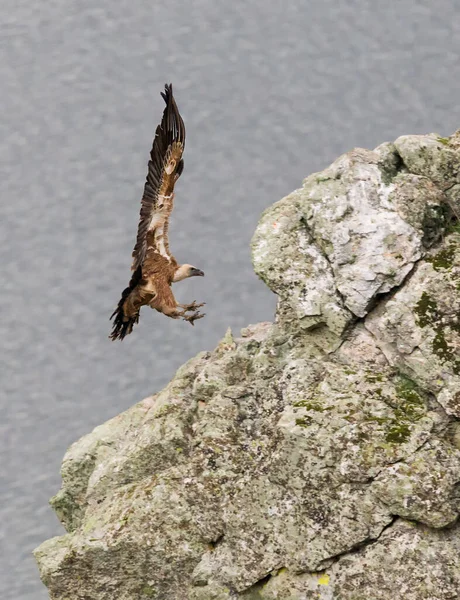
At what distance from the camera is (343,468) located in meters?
14.2

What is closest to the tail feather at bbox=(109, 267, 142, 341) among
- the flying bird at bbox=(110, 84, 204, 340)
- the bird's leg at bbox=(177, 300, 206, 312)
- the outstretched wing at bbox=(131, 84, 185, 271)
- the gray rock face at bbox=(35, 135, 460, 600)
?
the flying bird at bbox=(110, 84, 204, 340)

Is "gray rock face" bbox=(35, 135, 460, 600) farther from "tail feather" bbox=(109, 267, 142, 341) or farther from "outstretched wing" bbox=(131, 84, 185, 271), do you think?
"outstretched wing" bbox=(131, 84, 185, 271)

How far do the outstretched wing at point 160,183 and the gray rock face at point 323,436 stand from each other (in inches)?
70.2

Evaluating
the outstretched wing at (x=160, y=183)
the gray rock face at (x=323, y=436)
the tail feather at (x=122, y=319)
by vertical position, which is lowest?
the gray rock face at (x=323, y=436)

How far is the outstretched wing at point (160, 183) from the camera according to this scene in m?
16.8

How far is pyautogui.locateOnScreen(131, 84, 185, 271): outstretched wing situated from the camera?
16812 millimetres

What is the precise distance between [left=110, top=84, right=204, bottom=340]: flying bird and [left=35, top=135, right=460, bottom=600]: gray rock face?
51.4 inches

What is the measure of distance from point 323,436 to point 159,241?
14.4ft

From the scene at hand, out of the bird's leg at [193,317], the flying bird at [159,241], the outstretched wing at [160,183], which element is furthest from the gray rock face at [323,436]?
the outstretched wing at [160,183]

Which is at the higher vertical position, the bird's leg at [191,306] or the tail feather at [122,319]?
the tail feather at [122,319]

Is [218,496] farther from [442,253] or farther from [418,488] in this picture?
[442,253]

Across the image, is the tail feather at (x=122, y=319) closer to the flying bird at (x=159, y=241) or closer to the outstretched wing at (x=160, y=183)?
the flying bird at (x=159, y=241)

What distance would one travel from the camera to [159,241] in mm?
17328

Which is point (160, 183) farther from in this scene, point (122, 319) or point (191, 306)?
point (122, 319)
